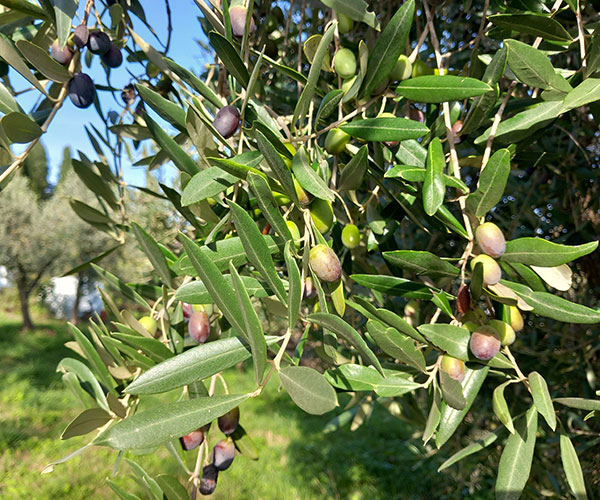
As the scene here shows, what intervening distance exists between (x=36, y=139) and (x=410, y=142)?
19.1 inches

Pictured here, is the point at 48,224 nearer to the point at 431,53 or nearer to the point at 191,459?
the point at 191,459

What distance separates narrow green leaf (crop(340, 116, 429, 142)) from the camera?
1.57 ft

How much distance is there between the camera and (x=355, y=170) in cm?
51

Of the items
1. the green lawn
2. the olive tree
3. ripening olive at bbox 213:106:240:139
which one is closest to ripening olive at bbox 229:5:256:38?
the olive tree

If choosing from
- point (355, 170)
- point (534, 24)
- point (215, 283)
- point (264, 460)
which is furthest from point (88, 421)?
point (264, 460)

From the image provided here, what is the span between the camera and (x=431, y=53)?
2.68ft

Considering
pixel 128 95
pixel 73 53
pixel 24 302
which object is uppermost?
pixel 73 53

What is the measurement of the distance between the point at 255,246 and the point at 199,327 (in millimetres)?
223

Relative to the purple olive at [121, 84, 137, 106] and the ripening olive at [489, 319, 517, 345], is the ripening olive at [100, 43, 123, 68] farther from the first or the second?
the ripening olive at [489, 319, 517, 345]

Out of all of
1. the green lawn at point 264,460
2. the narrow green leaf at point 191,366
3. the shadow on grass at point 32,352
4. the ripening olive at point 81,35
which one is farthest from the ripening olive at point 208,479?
the shadow on grass at point 32,352

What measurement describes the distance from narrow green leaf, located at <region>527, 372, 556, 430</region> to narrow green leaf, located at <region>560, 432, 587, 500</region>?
4.0 inches

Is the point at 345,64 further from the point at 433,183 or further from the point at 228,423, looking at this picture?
the point at 228,423

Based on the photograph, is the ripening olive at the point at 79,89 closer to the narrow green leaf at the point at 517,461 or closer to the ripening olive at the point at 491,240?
the ripening olive at the point at 491,240

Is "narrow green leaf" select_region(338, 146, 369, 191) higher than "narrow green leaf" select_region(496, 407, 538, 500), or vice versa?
"narrow green leaf" select_region(338, 146, 369, 191)
